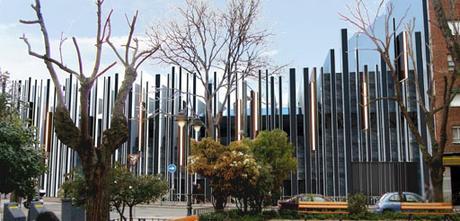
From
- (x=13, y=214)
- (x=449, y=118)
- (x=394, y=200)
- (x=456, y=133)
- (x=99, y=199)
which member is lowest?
(x=394, y=200)

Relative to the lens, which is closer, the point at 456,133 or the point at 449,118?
the point at 456,133

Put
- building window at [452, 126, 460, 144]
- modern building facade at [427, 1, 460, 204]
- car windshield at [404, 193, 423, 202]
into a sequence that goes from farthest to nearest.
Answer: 1. building window at [452, 126, 460, 144]
2. modern building facade at [427, 1, 460, 204]
3. car windshield at [404, 193, 423, 202]

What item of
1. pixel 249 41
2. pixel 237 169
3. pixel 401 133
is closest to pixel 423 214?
pixel 237 169

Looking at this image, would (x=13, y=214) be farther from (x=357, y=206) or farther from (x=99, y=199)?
(x=357, y=206)

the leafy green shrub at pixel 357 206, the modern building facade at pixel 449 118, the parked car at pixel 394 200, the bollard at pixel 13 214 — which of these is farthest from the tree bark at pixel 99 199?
the modern building facade at pixel 449 118

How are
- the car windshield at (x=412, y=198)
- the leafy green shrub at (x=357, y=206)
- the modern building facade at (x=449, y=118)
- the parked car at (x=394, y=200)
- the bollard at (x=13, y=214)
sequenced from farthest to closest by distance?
the modern building facade at (x=449, y=118) → the car windshield at (x=412, y=198) → the parked car at (x=394, y=200) → the leafy green shrub at (x=357, y=206) → the bollard at (x=13, y=214)

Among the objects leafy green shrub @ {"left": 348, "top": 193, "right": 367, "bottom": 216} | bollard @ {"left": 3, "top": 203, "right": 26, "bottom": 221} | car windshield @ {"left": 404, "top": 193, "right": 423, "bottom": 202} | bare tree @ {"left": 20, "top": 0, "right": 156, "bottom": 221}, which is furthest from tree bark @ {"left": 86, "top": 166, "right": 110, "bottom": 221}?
car windshield @ {"left": 404, "top": 193, "right": 423, "bottom": 202}

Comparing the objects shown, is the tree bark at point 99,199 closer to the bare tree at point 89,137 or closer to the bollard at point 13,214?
the bare tree at point 89,137

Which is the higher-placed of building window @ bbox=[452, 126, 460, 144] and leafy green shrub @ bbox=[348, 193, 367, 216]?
building window @ bbox=[452, 126, 460, 144]

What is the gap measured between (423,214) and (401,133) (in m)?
20.2

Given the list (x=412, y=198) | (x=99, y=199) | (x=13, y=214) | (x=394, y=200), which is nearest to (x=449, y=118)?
(x=412, y=198)

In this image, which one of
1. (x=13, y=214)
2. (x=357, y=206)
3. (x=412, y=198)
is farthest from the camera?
(x=412, y=198)

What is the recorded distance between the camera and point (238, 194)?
2056 cm

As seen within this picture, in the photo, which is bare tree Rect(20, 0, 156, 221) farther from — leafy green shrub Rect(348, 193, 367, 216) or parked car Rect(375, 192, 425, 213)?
parked car Rect(375, 192, 425, 213)
